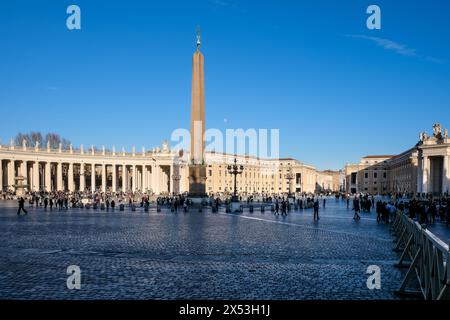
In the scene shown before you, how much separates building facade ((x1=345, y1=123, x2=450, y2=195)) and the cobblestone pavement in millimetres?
58643

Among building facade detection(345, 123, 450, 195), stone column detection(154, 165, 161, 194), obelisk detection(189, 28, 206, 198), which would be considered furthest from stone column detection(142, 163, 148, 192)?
obelisk detection(189, 28, 206, 198)

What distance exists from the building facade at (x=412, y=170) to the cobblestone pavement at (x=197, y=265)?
58.6 metres

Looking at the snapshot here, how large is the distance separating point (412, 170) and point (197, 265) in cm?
9273

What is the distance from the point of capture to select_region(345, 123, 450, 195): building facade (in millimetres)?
75562

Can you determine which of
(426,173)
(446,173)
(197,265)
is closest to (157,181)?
(426,173)

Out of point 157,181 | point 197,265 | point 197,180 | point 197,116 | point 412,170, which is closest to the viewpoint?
point 197,265

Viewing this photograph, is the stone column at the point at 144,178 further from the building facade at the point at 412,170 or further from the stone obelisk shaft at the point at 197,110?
the stone obelisk shaft at the point at 197,110

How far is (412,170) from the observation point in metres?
93.3

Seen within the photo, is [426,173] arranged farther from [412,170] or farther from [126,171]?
[126,171]

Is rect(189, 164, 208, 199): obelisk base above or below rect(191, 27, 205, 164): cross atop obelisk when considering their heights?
below

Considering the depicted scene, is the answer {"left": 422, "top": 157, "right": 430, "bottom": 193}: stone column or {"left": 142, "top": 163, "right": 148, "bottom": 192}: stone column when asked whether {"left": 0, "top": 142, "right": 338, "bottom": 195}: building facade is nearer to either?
{"left": 142, "top": 163, "right": 148, "bottom": 192}: stone column

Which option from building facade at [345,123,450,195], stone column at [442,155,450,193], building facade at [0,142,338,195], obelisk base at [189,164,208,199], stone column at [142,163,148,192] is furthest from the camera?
stone column at [142,163,148,192]

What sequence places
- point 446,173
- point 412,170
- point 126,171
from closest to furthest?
point 446,173
point 412,170
point 126,171
